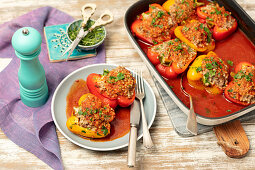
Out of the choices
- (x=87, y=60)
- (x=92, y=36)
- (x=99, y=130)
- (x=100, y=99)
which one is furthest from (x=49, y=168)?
(x=92, y=36)

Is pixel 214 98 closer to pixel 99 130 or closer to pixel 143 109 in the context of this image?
pixel 143 109

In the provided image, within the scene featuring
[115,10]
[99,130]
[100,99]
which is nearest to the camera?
[99,130]

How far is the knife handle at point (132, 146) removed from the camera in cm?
210

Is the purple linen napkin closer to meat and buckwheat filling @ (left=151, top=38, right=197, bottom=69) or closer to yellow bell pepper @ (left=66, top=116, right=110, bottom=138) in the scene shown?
yellow bell pepper @ (left=66, top=116, right=110, bottom=138)

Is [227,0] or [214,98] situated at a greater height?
[227,0]

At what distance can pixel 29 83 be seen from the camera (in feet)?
7.94

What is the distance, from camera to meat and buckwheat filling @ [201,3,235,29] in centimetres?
311

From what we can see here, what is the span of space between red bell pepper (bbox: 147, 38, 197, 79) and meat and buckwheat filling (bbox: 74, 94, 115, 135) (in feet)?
2.38

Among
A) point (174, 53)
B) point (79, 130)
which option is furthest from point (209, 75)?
point (79, 130)

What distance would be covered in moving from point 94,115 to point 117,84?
339mm

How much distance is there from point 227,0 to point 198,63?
3.06ft

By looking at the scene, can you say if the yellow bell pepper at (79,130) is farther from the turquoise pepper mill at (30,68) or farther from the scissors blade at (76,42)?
the scissors blade at (76,42)

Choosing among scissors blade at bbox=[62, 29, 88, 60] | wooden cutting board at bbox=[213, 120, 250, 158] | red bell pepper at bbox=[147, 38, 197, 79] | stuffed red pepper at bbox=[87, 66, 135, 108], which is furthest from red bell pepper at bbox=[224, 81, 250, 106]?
scissors blade at bbox=[62, 29, 88, 60]

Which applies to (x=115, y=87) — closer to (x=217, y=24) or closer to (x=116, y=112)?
(x=116, y=112)
